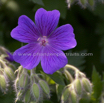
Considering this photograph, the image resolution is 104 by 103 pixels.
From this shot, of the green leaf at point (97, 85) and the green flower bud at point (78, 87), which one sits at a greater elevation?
the green flower bud at point (78, 87)

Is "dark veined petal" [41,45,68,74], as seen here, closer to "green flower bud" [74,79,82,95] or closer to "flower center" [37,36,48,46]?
"flower center" [37,36,48,46]

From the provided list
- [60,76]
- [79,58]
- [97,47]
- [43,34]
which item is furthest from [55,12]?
[97,47]

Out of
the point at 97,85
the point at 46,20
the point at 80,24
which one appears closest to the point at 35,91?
the point at 46,20

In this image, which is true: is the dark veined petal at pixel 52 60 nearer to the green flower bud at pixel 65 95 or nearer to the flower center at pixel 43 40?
the flower center at pixel 43 40

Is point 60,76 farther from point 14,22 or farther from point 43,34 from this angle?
point 14,22

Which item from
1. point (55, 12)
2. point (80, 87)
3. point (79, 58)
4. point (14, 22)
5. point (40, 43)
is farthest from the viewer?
point (14, 22)

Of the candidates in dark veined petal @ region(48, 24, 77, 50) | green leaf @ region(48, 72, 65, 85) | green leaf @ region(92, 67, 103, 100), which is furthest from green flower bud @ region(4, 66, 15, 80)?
green leaf @ region(92, 67, 103, 100)

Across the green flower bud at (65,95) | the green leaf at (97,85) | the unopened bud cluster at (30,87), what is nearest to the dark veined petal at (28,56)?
the unopened bud cluster at (30,87)
